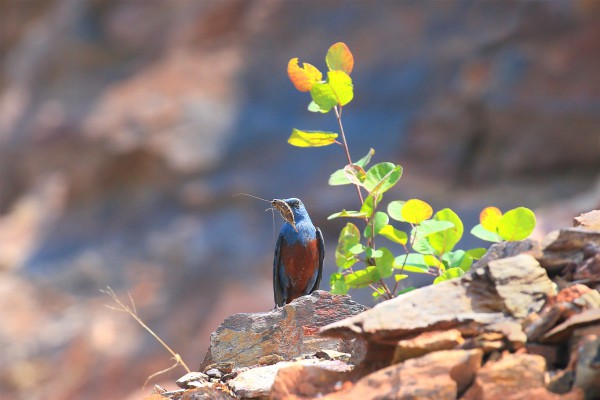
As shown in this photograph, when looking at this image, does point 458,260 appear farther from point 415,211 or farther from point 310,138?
point 310,138

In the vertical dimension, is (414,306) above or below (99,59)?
below

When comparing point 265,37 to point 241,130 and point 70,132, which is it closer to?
point 241,130

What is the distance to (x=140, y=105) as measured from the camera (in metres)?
13.6

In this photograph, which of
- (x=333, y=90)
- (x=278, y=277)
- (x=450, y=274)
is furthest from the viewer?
(x=278, y=277)

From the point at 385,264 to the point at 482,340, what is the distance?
898 millimetres

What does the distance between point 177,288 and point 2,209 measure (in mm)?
4911

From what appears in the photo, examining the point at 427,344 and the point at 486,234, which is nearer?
the point at 427,344

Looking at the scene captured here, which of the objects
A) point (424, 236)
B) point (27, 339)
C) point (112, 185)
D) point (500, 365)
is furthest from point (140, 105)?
point (500, 365)

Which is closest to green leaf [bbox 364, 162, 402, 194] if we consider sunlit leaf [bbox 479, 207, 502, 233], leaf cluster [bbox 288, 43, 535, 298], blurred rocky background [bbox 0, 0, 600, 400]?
leaf cluster [bbox 288, 43, 535, 298]

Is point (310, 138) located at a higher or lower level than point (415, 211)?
higher

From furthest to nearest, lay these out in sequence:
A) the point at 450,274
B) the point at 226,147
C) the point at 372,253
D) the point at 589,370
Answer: the point at 226,147
the point at 372,253
the point at 450,274
the point at 589,370

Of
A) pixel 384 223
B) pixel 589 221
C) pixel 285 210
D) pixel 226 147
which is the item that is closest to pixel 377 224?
pixel 384 223

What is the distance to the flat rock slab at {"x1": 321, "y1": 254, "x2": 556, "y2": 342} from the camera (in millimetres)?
2508

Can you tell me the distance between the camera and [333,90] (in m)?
3.40
